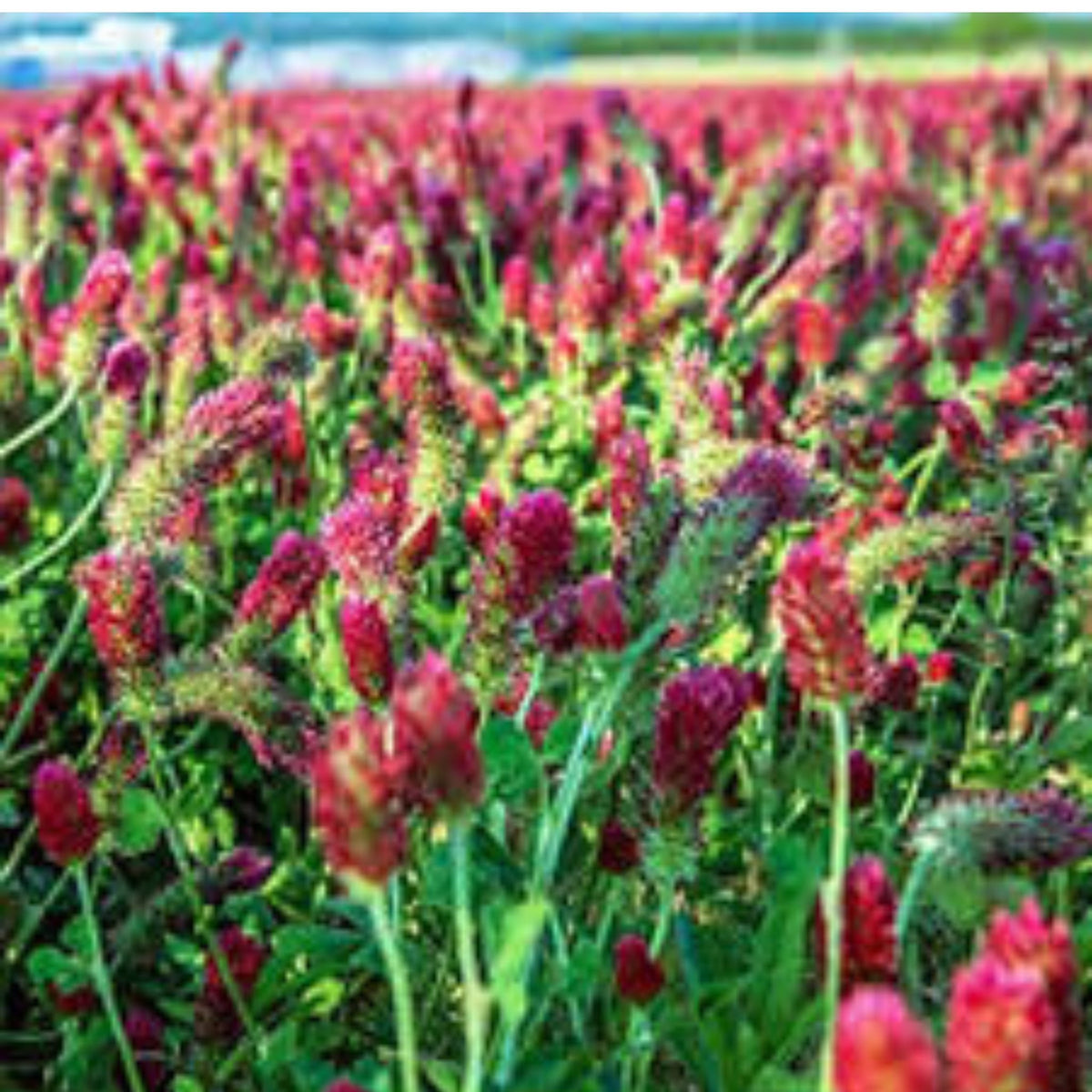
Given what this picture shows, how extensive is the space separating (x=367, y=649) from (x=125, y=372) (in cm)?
80

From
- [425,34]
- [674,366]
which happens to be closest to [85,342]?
[674,366]

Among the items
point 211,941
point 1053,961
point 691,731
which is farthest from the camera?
point 211,941

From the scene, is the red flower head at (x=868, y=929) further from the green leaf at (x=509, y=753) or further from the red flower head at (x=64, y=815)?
the red flower head at (x=64, y=815)

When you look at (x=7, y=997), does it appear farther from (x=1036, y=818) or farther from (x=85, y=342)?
(x=1036, y=818)

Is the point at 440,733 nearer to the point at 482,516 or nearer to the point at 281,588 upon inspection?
the point at 281,588

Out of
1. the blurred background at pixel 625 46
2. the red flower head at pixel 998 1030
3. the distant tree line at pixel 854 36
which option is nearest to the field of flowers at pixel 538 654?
the red flower head at pixel 998 1030

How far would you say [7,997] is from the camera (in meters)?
2.13

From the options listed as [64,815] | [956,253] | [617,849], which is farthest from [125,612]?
[956,253]

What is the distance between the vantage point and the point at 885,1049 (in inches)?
33.4

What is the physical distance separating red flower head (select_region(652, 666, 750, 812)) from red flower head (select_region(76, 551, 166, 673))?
0.39 meters

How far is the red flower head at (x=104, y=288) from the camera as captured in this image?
7.14ft

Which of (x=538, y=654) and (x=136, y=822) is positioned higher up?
(x=538, y=654)

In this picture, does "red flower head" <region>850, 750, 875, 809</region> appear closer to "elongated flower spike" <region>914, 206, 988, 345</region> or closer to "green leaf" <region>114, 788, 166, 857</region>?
"green leaf" <region>114, 788, 166, 857</region>

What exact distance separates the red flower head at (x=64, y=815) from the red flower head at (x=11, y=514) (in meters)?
0.76
